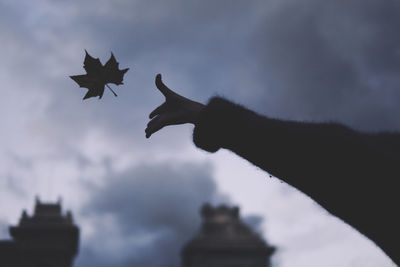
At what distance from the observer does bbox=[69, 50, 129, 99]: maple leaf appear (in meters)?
2.28

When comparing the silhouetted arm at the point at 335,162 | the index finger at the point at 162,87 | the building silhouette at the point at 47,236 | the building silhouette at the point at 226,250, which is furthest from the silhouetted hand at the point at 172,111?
the building silhouette at the point at 226,250

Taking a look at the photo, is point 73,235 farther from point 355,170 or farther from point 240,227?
point 355,170

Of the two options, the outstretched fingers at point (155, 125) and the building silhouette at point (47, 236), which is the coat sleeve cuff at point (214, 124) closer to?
the outstretched fingers at point (155, 125)

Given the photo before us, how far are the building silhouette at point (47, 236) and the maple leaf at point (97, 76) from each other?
1363 inches

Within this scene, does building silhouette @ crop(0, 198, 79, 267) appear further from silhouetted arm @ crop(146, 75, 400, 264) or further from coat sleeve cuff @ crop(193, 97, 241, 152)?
silhouetted arm @ crop(146, 75, 400, 264)

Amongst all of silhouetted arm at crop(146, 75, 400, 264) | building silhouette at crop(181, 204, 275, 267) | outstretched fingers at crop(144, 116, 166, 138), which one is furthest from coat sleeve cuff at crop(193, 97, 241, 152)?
building silhouette at crop(181, 204, 275, 267)

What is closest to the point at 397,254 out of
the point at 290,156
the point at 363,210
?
the point at 363,210

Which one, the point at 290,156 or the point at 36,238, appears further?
the point at 36,238

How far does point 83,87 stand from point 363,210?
143 centimetres

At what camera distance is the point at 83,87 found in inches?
89.4

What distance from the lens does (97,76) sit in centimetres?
235

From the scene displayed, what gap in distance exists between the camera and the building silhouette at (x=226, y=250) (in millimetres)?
51469

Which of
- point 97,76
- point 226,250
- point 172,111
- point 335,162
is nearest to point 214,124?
point 172,111

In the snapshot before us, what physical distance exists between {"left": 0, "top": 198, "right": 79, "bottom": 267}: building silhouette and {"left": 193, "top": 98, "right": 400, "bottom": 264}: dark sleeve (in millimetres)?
35446
